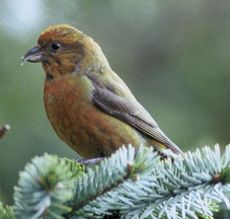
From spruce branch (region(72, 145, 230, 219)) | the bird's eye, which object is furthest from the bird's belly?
spruce branch (region(72, 145, 230, 219))

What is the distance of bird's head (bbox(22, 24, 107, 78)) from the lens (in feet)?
14.8

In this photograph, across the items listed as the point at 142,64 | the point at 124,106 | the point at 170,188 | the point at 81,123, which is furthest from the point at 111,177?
the point at 142,64

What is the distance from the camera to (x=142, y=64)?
196 inches

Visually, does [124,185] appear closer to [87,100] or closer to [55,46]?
[87,100]

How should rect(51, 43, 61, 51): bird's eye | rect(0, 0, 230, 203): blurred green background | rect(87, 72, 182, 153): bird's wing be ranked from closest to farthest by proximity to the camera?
rect(0, 0, 230, 203): blurred green background → rect(87, 72, 182, 153): bird's wing → rect(51, 43, 61, 51): bird's eye

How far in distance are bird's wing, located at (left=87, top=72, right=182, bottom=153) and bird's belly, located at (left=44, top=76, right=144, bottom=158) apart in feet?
0.26

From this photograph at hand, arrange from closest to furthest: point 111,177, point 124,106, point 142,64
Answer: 1. point 111,177
2. point 124,106
3. point 142,64

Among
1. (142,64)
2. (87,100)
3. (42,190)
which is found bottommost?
(42,190)

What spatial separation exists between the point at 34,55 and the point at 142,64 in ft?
3.05

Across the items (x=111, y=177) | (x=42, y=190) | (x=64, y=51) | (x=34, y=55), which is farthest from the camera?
(x=64, y=51)

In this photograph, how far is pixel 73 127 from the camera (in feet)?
13.9

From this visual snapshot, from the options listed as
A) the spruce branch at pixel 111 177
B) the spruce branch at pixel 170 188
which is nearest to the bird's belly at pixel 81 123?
the spruce branch at pixel 170 188

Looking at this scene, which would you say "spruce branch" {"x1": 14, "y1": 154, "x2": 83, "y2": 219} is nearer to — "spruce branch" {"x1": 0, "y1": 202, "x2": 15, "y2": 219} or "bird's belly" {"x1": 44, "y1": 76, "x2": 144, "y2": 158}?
"spruce branch" {"x1": 0, "y1": 202, "x2": 15, "y2": 219}

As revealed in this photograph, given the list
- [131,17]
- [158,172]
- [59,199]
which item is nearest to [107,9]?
[131,17]
